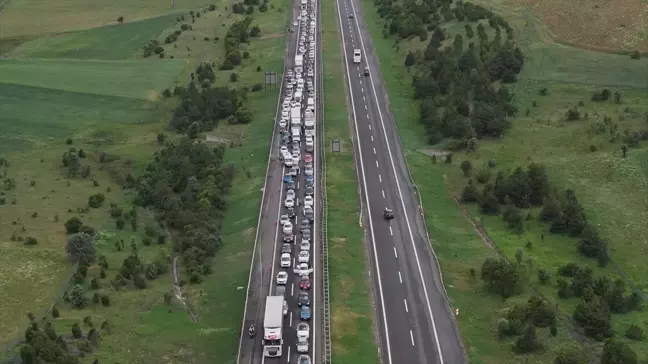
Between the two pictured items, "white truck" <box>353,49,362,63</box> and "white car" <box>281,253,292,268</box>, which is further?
"white truck" <box>353,49,362,63</box>

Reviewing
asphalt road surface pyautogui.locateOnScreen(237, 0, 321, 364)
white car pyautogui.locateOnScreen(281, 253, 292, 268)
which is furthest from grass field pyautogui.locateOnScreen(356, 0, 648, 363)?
white car pyautogui.locateOnScreen(281, 253, 292, 268)

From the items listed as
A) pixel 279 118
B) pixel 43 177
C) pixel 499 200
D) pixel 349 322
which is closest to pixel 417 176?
pixel 499 200

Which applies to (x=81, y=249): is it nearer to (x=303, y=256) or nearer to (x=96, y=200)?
(x=96, y=200)

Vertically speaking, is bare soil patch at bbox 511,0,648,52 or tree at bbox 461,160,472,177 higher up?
bare soil patch at bbox 511,0,648,52

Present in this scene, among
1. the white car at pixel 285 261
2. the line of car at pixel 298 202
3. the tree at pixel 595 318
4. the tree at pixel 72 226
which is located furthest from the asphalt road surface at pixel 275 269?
the tree at pixel 595 318

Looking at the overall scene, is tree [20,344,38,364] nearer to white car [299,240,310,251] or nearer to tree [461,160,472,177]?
white car [299,240,310,251]

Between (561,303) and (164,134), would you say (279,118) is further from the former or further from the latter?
(561,303)
